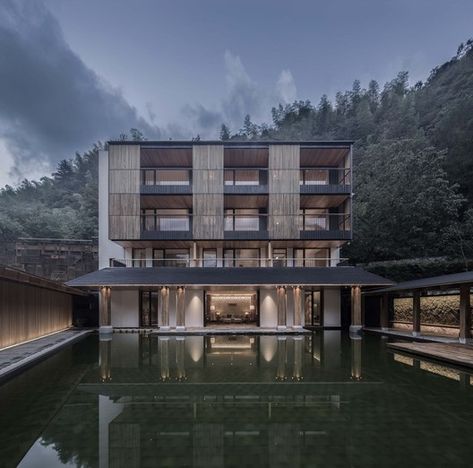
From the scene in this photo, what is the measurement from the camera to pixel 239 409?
4.96 metres

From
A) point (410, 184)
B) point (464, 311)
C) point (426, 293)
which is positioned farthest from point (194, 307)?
point (410, 184)

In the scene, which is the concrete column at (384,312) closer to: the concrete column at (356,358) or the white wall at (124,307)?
the concrete column at (356,358)

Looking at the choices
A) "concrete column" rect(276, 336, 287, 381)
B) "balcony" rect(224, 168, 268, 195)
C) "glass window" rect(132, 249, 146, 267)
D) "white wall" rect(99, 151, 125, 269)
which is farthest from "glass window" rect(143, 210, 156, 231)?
"concrete column" rect(276, 336, 287, 381)

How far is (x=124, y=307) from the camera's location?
16.9 m

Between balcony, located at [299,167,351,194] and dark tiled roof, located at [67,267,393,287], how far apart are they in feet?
13.5

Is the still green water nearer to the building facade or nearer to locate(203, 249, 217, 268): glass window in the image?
the building facade

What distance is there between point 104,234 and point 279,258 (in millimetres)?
10559

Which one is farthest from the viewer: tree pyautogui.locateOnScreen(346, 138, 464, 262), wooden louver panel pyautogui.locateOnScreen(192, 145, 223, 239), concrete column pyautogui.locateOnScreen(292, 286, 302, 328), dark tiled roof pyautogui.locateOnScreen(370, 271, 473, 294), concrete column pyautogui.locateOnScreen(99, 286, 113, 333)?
tree pyautogui.locateOnScreen(346, 138, 464, 262)

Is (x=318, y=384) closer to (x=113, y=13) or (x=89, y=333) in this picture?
(x=89, y=333)

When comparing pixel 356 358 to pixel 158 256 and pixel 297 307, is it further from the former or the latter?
pixel 158 256

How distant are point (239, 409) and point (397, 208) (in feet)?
65.9

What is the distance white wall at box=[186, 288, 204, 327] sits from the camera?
16734mm

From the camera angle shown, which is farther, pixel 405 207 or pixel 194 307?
pixel 405 207

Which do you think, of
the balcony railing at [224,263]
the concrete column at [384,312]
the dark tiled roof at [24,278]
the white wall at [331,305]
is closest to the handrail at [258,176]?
the balcony railing at [224,263]
